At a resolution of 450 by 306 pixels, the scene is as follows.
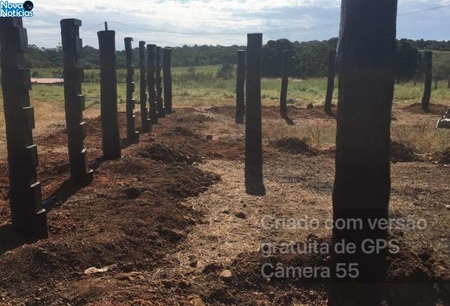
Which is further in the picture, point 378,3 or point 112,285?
point 112,285

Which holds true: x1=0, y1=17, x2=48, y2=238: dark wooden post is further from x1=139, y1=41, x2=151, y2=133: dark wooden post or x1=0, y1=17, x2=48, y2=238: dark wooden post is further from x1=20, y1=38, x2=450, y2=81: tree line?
x1=20, y1=38, x2=450, y2=81: tree line

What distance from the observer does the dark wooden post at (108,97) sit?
8.93m

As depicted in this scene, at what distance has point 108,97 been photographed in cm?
894

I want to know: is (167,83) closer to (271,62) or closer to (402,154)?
(402,154)

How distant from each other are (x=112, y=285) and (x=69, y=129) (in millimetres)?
3874

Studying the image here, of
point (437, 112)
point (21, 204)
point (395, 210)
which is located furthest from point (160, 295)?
point (437, 112)

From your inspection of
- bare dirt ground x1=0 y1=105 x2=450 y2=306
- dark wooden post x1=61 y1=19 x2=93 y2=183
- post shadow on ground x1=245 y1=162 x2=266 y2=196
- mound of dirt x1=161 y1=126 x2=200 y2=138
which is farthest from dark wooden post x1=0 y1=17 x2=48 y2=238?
mound of dirt x1=161 y1=126 x2=200 y2=138

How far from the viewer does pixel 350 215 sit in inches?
139

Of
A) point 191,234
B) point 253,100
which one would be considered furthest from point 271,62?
point 191,234

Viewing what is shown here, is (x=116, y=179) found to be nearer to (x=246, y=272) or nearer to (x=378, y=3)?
(x=246, y=272)

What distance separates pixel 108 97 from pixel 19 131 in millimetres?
3973

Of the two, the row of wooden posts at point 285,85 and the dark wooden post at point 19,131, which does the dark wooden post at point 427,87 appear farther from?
the dark wooden post at point 19,131

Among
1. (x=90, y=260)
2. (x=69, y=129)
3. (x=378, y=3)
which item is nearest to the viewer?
(x=378, y=3)

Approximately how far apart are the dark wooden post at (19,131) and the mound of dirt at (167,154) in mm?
3952
